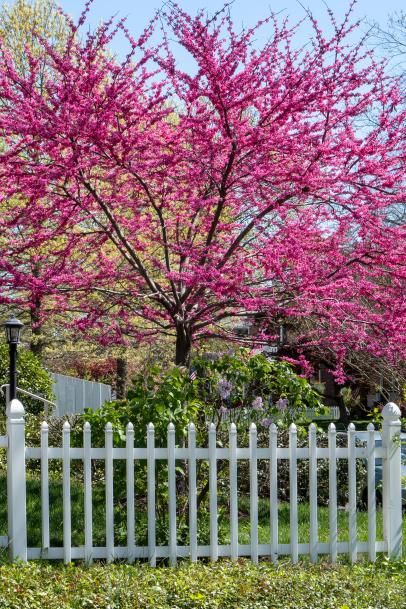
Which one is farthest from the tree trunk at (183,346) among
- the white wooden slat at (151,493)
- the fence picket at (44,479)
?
the fence picket at (44,479)

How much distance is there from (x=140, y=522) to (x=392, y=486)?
77.9 inches

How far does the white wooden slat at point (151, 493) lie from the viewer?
6.23m

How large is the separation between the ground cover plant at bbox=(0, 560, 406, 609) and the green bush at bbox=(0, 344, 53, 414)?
9.64 m

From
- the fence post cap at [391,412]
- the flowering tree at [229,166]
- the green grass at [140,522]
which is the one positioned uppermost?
the flowering tree at [229,166]

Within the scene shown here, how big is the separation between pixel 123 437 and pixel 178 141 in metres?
3.16

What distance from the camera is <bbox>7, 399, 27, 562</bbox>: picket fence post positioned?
6.16 meters

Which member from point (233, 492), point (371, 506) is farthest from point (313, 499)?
point (233, 492)

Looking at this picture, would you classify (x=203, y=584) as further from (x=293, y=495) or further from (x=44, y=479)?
(x=44, y=479)

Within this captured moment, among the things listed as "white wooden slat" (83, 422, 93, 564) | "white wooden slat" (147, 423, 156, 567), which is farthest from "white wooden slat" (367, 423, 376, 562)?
"white wooden slat" (83, 422, 93, 564)

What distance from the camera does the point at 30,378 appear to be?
1593 centimetres

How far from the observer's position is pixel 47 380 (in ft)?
53.6

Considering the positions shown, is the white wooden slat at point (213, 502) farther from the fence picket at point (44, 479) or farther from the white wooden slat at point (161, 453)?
the fence picket at point (44, 479)

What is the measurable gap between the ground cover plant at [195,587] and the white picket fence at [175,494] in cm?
15

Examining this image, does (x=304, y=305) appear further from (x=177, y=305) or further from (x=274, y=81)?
(x=274, y=81)
